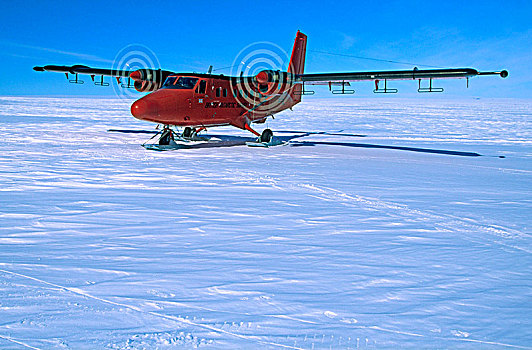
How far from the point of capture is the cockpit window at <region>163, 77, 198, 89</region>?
15188 millimetres

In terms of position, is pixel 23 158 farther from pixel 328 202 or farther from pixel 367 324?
pixel 367 324

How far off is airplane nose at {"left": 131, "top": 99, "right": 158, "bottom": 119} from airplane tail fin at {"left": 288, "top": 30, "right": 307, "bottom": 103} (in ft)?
26.8

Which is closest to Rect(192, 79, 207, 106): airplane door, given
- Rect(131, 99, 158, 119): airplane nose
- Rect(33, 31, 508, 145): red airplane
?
Rect(33, 31, 508, 145): red airplane

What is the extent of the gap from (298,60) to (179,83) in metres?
7.98

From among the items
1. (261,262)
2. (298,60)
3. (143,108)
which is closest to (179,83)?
(143,108)

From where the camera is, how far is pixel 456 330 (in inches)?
121

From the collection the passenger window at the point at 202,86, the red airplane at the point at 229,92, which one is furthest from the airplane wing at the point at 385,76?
the passenger window at the point at 202,86

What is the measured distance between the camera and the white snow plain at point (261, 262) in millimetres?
3006

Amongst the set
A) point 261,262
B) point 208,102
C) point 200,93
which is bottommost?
point 261,262

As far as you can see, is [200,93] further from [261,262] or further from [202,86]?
[261,262]

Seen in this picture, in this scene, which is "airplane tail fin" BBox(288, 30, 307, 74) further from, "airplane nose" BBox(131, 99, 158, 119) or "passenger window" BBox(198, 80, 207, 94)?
"airplane nose" BBox(131, 99, 158, 119)

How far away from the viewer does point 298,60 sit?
21.1 m

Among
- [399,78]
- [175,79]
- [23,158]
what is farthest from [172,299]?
[399,78]

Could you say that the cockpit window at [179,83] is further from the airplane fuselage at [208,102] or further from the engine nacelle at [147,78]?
the engine nacelle at [147,78]
